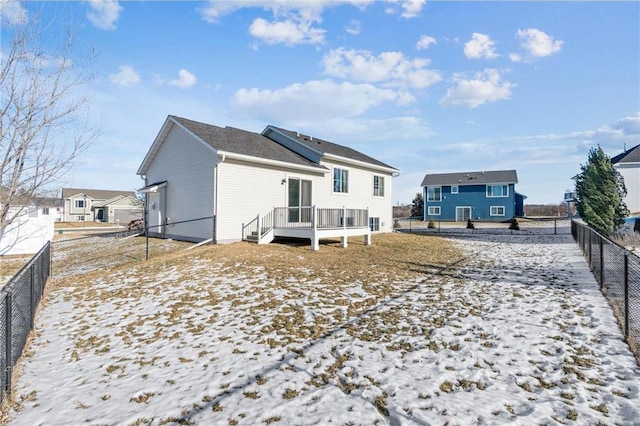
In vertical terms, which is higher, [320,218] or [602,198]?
[602,198]

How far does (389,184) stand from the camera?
72.5ft

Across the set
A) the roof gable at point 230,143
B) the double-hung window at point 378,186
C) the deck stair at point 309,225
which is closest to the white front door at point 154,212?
the roof gable at point 230,143

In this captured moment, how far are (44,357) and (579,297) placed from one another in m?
9.49

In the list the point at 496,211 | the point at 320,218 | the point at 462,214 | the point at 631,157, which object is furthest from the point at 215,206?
the point at 496,211

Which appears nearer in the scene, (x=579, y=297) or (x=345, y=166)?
(x=579, y=297)

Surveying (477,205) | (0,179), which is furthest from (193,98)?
(477,205)

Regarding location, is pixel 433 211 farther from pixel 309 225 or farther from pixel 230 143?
pixel 230 143

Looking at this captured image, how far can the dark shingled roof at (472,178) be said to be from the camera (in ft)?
141

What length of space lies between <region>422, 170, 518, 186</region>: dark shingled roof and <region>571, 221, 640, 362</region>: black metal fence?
123ft

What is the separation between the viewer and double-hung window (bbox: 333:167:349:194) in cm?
1798

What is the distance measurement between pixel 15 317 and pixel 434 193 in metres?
46.2

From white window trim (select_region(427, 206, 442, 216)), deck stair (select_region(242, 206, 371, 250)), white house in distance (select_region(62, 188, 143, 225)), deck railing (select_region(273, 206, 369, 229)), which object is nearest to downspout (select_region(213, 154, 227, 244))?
deck stair (select_region(242, 206, 371, 250))

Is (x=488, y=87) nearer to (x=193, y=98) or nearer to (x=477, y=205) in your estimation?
(x=193, y=98)

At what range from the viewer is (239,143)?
14695 millimetres
